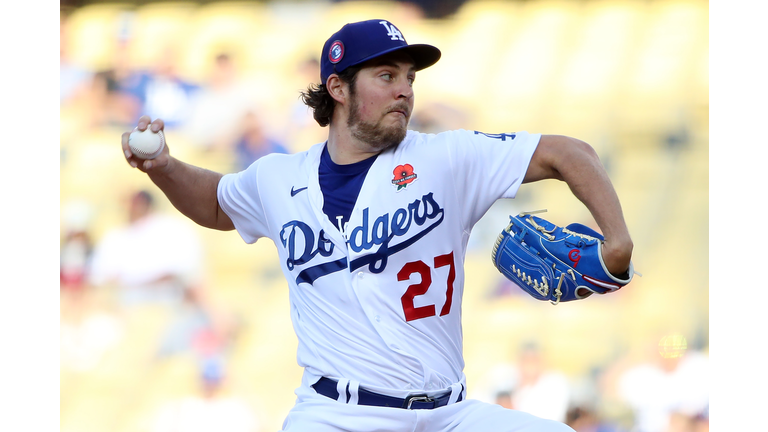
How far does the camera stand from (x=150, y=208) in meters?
4.26

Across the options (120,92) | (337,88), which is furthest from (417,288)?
(120,92)

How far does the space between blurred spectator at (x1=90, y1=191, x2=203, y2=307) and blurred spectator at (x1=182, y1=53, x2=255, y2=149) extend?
50 cm

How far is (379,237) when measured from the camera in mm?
1959

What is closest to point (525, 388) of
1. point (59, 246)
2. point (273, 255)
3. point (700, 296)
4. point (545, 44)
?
point (700, 296)

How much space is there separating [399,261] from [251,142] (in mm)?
2551

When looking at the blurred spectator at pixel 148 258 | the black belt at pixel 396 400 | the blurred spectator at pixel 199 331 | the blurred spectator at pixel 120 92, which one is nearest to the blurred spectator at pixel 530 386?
the blurred spectator at pixel 199 331

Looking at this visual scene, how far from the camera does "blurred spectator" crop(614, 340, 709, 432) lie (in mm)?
3703

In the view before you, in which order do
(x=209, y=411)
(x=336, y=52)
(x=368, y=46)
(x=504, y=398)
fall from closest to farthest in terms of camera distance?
(x=368, y=46) → (x=336, y=52) → (x=504, y=398) → (x=209, y=411)

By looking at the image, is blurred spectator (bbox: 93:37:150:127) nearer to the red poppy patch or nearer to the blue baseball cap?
the blue baseball cap

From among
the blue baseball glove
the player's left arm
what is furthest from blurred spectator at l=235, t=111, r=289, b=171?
the player's left arm

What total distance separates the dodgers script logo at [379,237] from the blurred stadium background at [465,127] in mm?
2060

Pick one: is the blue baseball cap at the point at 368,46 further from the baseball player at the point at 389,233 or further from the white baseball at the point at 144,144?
the white baseball at the point at 144,144

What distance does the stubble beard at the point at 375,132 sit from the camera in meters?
2.06

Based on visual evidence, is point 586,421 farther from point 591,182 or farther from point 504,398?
point 591,182
